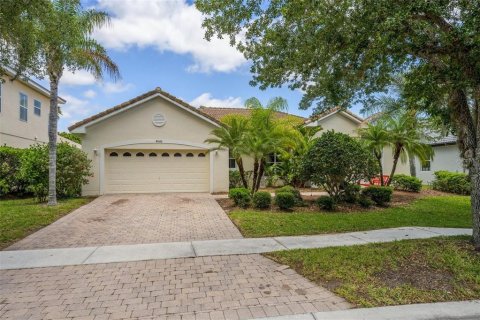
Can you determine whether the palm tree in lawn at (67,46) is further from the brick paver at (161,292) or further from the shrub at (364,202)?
the shrub at (364,202)

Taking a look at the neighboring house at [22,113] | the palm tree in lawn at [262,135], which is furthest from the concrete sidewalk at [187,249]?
the neighboring house at [22,113]

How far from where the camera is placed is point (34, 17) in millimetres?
7227

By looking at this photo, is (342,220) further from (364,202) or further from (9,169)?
(9,169)

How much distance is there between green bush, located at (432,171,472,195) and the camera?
1552 cm

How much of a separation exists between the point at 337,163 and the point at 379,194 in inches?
106

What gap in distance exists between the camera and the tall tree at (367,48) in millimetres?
5238

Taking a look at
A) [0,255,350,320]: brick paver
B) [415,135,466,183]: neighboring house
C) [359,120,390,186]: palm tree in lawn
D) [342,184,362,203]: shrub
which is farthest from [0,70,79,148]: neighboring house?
[415,135,466,183]: neighboring house

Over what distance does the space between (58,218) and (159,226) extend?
3688 mm

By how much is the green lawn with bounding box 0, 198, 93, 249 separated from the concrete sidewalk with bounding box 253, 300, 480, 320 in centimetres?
700

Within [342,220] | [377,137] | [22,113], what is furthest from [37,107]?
[377,137]

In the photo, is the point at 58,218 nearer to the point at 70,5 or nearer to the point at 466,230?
the point at 70,5

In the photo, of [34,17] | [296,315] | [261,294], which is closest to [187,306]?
[261,294]

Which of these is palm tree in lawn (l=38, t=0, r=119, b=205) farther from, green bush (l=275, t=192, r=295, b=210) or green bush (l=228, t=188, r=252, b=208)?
green bush (l=275, t=192, r=295, b=210)

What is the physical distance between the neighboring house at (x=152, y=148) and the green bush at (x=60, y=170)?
3.52 feet
